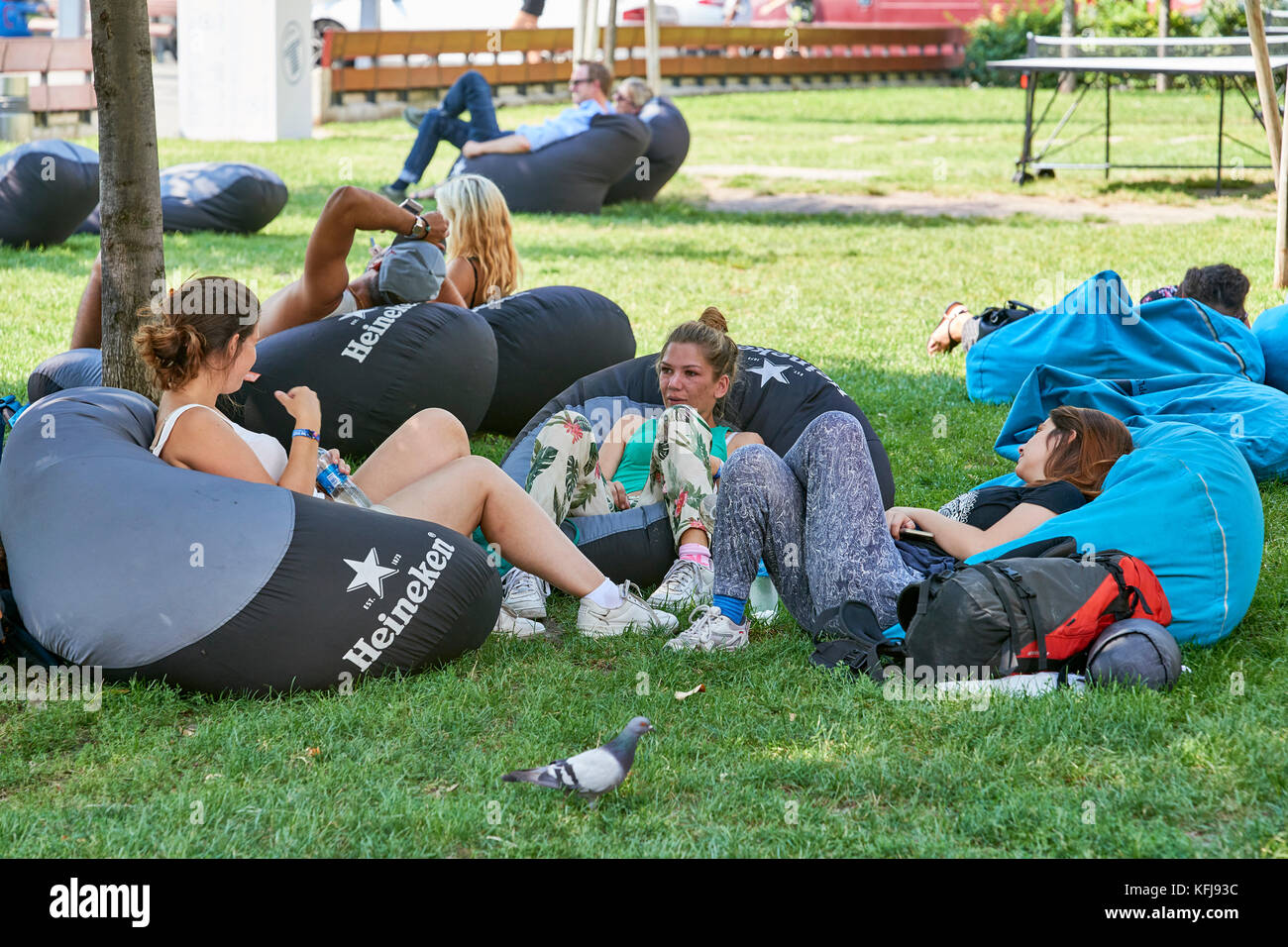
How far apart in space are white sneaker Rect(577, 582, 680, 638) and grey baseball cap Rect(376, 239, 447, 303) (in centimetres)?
235

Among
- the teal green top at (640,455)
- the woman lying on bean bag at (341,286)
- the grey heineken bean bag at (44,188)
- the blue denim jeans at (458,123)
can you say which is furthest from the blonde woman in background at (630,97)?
the teal green top at (640,455)

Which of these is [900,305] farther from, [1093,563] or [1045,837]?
[1045,837]

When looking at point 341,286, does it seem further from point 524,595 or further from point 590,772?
point 590,772

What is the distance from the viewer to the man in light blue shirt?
1310 cm

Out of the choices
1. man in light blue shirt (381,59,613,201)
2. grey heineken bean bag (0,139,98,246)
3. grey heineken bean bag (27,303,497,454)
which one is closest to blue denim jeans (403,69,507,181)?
man in light blue shirt (381,59,613,201)

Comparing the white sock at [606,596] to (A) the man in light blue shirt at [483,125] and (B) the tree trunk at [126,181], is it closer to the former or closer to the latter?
(B) the tree trunk at [126,181]

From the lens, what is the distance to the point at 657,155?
46.3ft

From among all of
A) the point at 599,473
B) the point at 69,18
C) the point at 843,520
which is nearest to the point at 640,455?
the point at 599,473

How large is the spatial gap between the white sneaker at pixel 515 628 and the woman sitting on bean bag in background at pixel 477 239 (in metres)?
3.07

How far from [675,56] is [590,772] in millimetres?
26651

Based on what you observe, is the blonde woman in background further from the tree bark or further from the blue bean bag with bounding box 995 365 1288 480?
the blue bean bag with bounding box 995 365 1288 480

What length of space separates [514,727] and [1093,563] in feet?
5.49

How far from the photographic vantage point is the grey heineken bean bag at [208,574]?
3.61m
